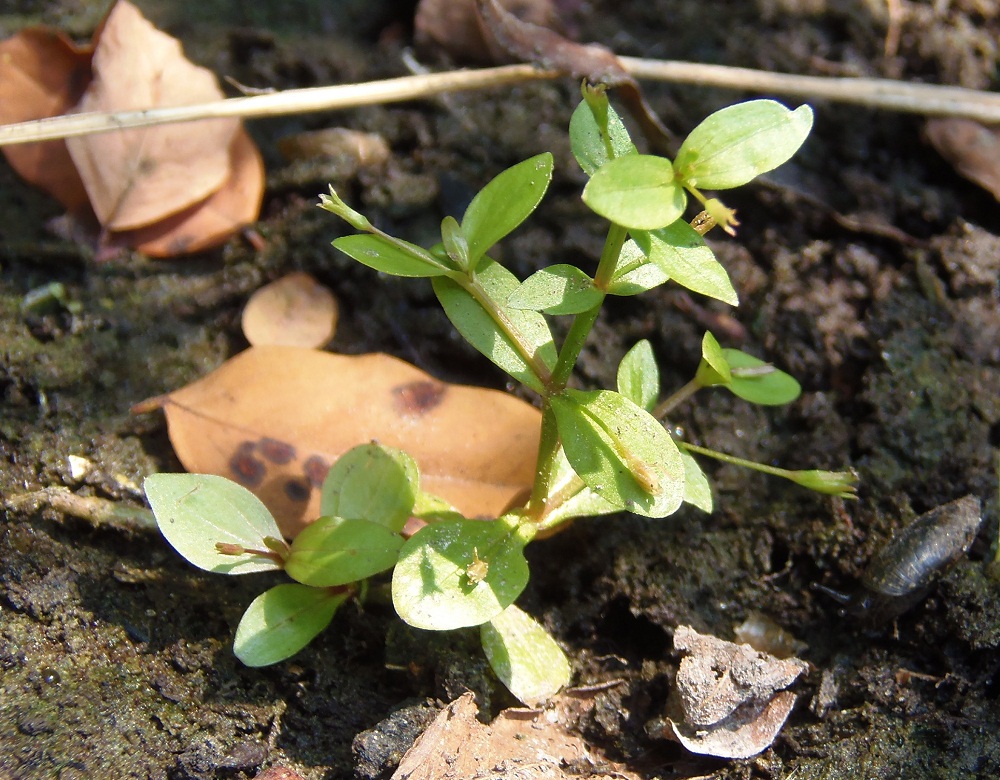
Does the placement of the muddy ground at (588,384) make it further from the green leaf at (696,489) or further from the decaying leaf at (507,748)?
the green leaf at (696,489)

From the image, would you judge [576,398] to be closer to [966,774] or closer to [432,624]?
[432,624]

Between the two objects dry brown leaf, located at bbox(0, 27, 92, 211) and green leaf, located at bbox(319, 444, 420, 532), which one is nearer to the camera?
green leaf, located at bbox(319, 444, 420, 532)

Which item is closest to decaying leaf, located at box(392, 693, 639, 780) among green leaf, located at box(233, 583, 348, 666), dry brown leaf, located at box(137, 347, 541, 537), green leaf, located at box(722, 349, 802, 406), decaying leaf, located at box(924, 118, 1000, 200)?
green leaf, located at box(233, 583, 348, 666)

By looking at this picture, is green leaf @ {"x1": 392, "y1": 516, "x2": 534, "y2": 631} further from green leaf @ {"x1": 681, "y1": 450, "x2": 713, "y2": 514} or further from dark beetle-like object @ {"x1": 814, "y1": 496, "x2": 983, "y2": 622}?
dark beetle-like object @ {"x1": 814, "y1": 496, "x2": 983, "y2": 622}

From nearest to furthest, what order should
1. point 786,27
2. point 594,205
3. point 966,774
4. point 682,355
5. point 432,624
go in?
point 594,205 → point 432,624 → point 966,774 → point 682,355 → point 786,27

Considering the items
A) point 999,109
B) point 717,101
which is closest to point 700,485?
point 717,101

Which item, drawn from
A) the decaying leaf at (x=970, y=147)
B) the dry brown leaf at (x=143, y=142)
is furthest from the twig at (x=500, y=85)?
the dry brown leaf at (x=143, y=142)
